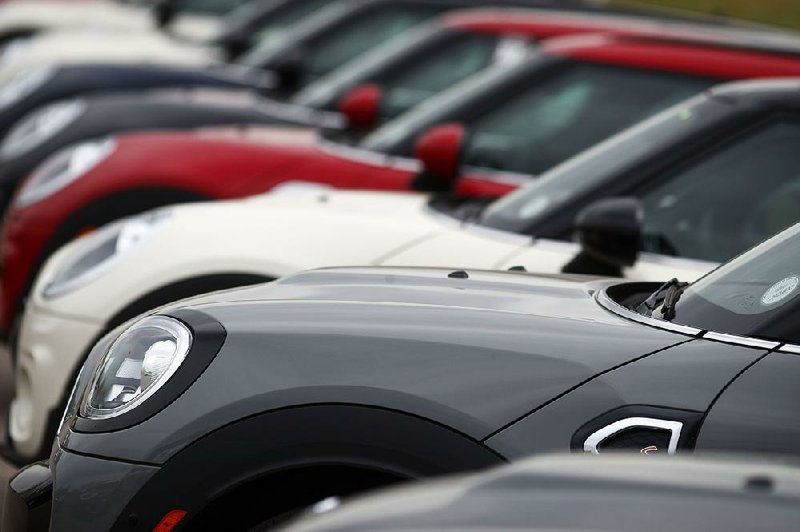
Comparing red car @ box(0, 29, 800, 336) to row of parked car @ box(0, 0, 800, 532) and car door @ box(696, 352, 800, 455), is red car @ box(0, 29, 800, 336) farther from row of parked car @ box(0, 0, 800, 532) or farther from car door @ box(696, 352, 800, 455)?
car door @ box(696, 352, 800, 455)

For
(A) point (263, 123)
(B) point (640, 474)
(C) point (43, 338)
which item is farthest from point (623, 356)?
(A) point (263, 123)

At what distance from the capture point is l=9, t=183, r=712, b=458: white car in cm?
477

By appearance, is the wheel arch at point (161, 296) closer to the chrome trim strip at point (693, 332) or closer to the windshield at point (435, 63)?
the chrome trim strip at point (693, 332)

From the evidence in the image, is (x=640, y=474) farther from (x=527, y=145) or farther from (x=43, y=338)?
(x=527, y=145)

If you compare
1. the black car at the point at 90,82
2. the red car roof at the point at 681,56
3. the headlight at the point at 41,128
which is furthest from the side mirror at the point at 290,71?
the red car roof at the point at 681,56

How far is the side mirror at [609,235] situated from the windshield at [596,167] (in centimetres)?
38

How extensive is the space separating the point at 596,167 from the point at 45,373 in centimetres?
180

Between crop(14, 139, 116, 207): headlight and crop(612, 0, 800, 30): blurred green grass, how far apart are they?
45.5ft

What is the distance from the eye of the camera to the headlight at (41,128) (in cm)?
806

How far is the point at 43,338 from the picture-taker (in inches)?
197

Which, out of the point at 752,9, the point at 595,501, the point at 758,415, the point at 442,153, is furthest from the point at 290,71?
the point at 752,9

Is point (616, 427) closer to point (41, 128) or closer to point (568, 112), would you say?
point (568, 112)

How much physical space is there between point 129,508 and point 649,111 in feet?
12.3

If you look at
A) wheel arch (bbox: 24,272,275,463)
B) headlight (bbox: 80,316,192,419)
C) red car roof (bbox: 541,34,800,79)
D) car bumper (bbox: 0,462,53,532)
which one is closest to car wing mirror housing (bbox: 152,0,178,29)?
red car roof (bbox: 541,34,800,79)
